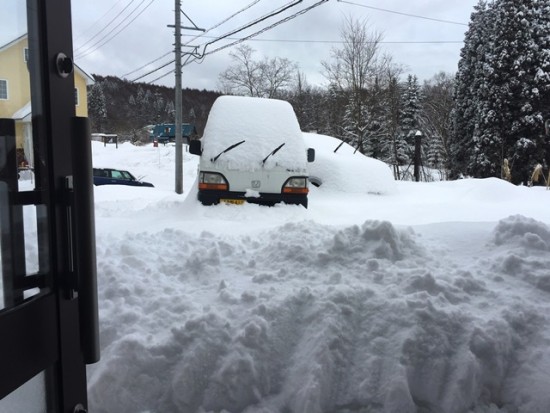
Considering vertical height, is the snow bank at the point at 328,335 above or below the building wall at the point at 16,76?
below

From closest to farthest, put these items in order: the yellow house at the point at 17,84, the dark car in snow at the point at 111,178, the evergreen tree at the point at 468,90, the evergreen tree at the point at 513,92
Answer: the yellow house at the point at 17,84, the dark car in snow at the point at 111,178, the evergreen tree at the point at 513,92, the evergreen tree at the point at 468,90

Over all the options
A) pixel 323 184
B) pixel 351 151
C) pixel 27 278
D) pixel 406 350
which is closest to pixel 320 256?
pixel 406 350

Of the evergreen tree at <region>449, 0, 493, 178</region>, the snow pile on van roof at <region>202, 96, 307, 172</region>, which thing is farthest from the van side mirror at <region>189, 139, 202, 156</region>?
the evergreen tree at <region>449, 0, 493, 178</region>

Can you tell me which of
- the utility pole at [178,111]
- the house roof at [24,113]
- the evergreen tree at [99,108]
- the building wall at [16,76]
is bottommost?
the house roof at [24,113]

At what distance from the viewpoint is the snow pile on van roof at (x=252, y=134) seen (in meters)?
6.74

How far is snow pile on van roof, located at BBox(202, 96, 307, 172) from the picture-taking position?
6.74 m

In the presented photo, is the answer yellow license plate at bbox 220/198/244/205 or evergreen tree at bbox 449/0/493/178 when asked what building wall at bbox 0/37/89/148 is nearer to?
yellow license plate at bbox 220/198/244/205

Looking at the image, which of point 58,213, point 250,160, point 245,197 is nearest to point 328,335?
point 58,213

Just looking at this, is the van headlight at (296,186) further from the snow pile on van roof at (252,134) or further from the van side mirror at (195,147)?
the van side mirror at (195,147)

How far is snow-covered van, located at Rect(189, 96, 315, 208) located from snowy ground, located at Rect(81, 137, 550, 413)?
227cm

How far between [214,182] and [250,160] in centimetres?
61

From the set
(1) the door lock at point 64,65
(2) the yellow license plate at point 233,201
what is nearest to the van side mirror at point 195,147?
(2) the yellow license plate at point 233,201

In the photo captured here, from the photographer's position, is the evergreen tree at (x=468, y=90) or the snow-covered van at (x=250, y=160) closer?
the snow-covered van at (x=250, y=160)

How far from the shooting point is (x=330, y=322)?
9.31 ft
